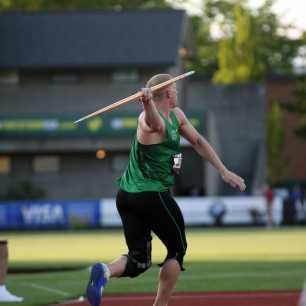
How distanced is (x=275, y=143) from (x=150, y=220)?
2524 inches

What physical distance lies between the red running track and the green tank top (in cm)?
288

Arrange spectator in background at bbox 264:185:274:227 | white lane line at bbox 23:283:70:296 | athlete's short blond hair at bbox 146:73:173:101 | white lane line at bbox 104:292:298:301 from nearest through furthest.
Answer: athlete's short blond hair at bbox 146:73:173:101
white lane line at bbox 104:292:298:301
white lane line at bbox 23:283:70:296
spectator in background at bbox 264:185:274:227

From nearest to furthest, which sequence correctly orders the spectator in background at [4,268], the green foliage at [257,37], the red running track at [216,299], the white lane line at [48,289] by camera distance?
the red running track at [216,299], the spectator in background at [4,268], the white lane line at [48,289], the green foliage at [257,37]

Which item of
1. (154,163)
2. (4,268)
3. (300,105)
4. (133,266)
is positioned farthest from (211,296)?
(300,105)

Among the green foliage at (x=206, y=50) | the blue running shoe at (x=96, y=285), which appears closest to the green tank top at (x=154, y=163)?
the blue running shoe at (x=96, y=285)

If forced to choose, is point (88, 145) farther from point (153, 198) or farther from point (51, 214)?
point (153, 198)

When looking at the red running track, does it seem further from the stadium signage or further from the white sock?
the stadium signage

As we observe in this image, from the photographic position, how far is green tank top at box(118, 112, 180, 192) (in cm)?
1017

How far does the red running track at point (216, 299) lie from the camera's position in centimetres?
1285

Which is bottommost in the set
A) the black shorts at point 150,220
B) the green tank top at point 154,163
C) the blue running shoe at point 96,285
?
the blue running shoe at point 96,285

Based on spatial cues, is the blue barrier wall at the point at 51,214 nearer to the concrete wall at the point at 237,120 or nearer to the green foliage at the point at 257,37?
the concrete wall at the point at 237,120

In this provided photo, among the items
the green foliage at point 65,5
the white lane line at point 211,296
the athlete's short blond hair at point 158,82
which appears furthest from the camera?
the green foliage at point 65,5

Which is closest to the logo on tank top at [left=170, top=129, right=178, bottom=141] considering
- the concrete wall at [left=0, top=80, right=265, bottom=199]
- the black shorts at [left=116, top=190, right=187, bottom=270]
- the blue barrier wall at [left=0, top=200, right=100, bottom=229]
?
the black shorts at [left=116, top=190, right=187, bottom=270]

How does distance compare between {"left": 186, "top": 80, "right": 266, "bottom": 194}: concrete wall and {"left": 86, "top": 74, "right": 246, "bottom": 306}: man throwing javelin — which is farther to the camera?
{"left": 186, "top": 80, "right": 266, "bottom": 194}: concrete wall
